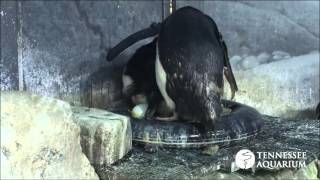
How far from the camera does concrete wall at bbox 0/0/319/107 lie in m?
4.24

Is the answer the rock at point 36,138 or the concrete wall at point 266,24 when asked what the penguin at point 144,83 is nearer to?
the concrete wall at point 266,24

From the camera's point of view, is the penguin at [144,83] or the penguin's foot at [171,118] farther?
the penguin at [144,83]

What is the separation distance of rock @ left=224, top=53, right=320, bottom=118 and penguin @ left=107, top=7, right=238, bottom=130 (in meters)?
1.44

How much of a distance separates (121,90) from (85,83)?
0.99ft

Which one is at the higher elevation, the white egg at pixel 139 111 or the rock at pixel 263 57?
the rock at pixel 263 57

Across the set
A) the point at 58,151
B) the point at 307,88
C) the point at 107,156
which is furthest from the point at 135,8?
the point at 58,151

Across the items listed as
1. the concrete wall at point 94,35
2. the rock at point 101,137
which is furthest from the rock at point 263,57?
the rock at point 101,137

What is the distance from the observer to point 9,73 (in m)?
4.17

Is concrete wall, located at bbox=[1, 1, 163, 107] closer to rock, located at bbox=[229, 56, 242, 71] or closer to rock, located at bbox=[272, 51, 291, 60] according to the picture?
rock, located at bbox=[229, 56, 242, 71]

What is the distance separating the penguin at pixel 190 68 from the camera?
355 centimetres

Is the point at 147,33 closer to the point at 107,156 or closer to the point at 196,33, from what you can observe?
the point at 196,33

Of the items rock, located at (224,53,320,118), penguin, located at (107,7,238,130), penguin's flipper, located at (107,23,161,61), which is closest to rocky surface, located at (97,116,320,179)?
penguin, located at (107,7,238,130)

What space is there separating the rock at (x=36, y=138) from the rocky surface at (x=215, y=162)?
0.49m

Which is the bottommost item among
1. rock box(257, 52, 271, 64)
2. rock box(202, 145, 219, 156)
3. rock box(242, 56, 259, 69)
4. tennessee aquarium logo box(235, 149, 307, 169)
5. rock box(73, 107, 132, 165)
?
tennessee aquarium logo box(235, 149, 307, 169)
